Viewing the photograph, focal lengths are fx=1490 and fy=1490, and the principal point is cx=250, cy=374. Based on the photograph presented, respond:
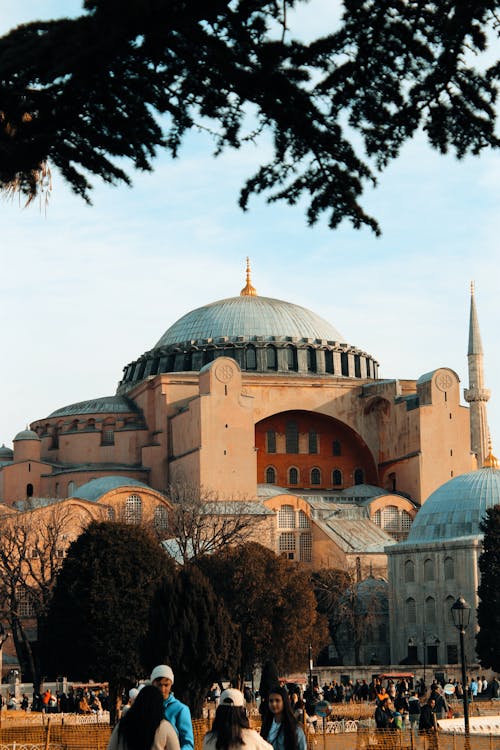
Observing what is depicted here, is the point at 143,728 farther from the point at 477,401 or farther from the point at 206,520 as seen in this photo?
the point at 477,401

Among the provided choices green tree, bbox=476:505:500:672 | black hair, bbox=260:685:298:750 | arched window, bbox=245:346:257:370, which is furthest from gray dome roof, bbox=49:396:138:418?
black hair, bbox=260:685:298:750

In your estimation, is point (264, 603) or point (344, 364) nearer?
point (264, 603)

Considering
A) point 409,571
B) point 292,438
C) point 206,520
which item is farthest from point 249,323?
point 409,571

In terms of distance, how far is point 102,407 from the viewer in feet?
244

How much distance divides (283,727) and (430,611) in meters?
46.9

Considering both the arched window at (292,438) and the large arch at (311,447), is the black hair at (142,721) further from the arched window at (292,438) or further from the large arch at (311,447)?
the arched window at (292,438)

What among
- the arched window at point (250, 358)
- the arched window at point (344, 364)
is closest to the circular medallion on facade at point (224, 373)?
the arched window at point (250, 358)

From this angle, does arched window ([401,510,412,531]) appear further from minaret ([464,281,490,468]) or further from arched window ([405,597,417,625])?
arched window ([405,597,417,625])

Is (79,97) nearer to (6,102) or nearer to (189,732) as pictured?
(6,102)

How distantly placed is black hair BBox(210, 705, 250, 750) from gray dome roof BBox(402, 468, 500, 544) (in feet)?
154

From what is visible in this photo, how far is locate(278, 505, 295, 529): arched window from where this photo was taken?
67.1 m

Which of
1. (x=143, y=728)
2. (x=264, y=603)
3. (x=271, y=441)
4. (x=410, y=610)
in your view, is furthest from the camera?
(x=271, y=441)

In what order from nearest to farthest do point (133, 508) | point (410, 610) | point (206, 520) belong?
1. point (410, 610)
2. point (206, 520)
3. point (133, 508)

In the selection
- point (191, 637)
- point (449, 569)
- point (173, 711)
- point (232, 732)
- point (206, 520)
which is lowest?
point (232, 732)
